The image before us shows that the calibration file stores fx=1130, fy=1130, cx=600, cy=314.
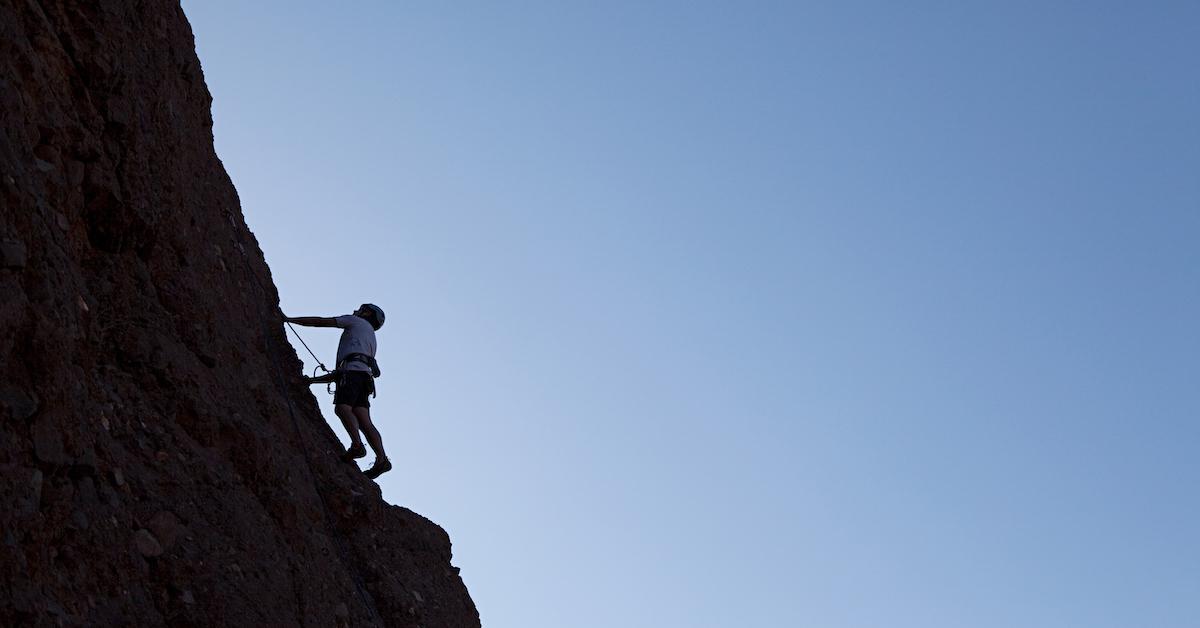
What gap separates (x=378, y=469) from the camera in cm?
1202

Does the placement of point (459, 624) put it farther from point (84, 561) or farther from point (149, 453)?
point (84, 561)

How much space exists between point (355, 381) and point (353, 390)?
120 millimetres

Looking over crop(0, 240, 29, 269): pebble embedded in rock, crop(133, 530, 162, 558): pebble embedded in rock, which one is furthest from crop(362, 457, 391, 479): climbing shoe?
crop(0, 240, 29, 269): pebble embedded in rock

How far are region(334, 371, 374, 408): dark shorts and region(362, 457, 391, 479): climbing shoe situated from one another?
61cm

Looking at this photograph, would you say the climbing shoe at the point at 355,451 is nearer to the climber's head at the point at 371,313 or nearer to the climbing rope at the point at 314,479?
the climbing rope at the point at 314,479

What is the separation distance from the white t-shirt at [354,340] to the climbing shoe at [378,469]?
101 centimetres

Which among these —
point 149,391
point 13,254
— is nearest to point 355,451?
point 149,391

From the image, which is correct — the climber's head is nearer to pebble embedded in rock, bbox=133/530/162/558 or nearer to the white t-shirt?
the white t-shirt

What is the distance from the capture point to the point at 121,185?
8.75 m

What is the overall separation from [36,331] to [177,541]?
5.93 feet

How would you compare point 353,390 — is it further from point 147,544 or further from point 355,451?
point 147,544

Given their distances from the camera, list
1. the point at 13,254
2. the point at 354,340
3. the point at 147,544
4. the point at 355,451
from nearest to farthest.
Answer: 1. the point at 13,254
2. the point at 147,544
3. the point at 355,451
4. the point at 354,340

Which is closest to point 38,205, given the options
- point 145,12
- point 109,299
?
point 109,299

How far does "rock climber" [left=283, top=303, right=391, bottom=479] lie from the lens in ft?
39.0
